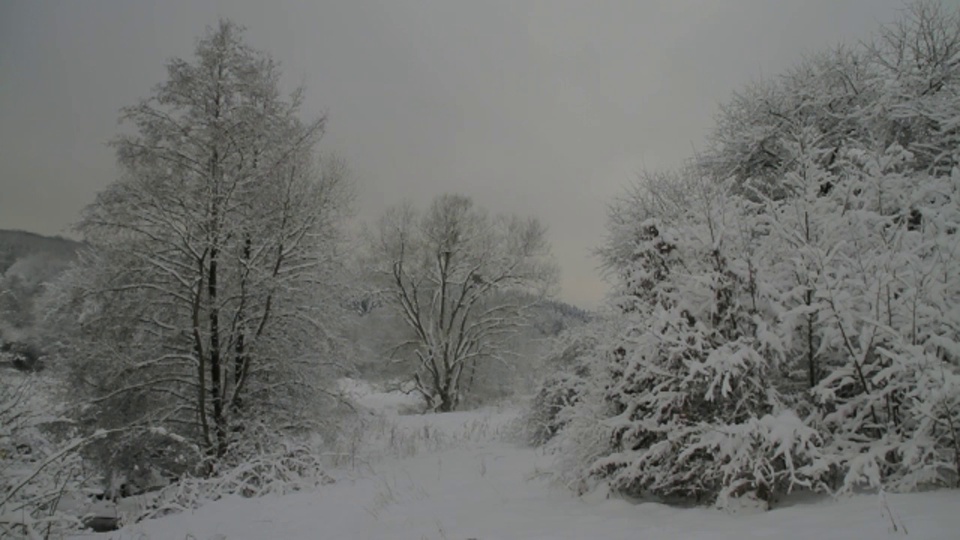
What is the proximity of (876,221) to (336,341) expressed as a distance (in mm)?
10867

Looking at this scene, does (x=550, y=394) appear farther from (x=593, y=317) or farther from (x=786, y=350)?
(x=786, y=350)

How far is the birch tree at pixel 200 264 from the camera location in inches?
420

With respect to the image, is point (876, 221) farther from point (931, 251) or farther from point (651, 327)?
point (651, 327)

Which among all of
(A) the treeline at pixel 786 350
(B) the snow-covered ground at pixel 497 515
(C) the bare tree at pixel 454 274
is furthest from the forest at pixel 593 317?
(C) the bare tree at pixel 454 274

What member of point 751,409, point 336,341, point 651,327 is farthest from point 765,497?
point 336,341

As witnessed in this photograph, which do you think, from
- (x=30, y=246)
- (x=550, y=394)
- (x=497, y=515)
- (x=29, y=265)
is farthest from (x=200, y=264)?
(x=497, y=515)

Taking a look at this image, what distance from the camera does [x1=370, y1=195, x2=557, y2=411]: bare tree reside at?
89.0 feet

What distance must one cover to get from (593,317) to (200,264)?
309 inches

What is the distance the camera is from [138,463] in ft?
37.8

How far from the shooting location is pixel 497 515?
5273 millimetres

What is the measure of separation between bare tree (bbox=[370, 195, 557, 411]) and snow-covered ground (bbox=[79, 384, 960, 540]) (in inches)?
705

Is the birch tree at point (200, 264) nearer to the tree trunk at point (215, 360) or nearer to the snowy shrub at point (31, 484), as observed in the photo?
the tree trunk at point (215, 360)

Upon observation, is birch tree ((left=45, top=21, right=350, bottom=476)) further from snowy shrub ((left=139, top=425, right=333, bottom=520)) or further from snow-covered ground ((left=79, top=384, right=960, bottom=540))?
snow-covered ground ((left=79, top=384, right=960, bottom=540))

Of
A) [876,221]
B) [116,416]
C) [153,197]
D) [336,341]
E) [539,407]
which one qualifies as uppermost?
[153,197]
